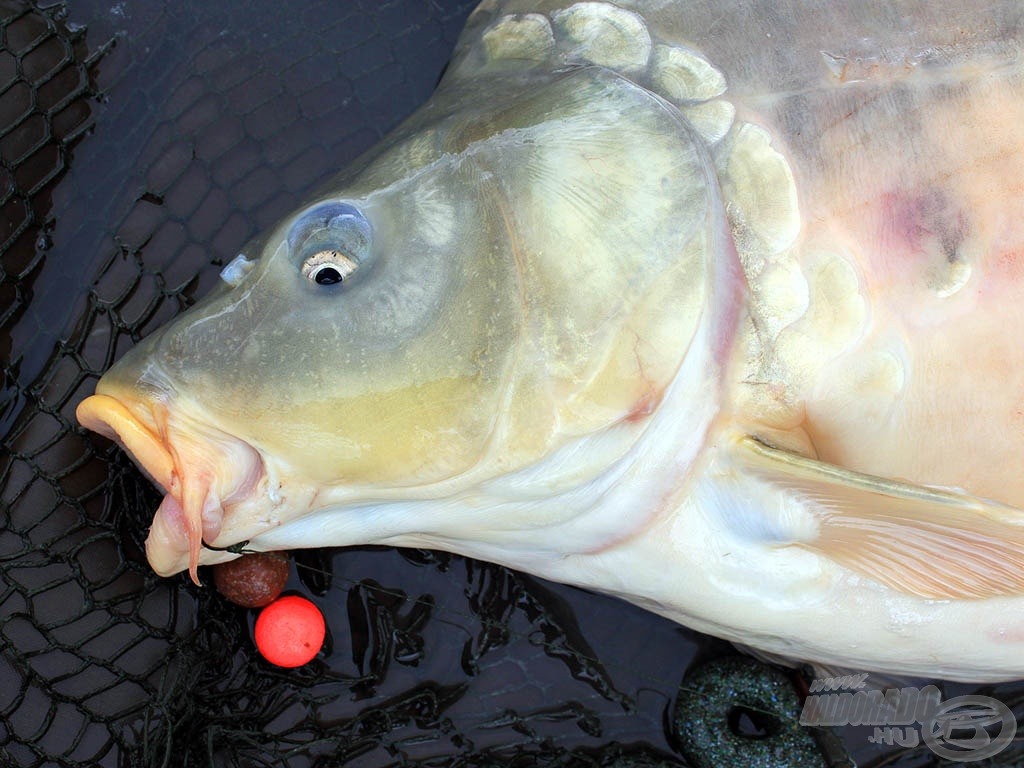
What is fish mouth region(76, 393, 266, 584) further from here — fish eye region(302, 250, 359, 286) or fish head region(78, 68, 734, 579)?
fish eye region(302, 250, 359, 286)

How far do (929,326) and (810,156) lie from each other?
37 cm

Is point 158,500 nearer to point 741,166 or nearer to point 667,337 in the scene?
point 667,337

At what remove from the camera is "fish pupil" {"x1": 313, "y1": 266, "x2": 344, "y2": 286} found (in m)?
1.45

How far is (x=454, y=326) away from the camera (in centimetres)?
143

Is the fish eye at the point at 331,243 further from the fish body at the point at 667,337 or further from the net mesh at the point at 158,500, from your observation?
the net mesh at the point at 158,500

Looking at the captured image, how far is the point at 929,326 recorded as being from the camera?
160cm

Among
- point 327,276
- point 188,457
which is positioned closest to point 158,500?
point 188,457

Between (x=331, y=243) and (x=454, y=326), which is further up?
(x=331, y=243)

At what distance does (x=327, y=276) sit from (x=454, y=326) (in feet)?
0.73

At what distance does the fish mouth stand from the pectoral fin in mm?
843

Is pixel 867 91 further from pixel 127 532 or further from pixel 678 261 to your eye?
pixel 127 532

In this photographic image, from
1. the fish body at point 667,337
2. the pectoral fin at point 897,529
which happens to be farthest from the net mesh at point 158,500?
the pectoral fin at point 897,529

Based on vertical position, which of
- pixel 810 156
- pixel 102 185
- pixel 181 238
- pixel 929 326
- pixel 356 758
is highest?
pixel 102 185

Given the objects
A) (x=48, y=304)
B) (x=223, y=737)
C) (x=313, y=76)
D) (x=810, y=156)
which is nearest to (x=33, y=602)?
(x=223, y=737)
